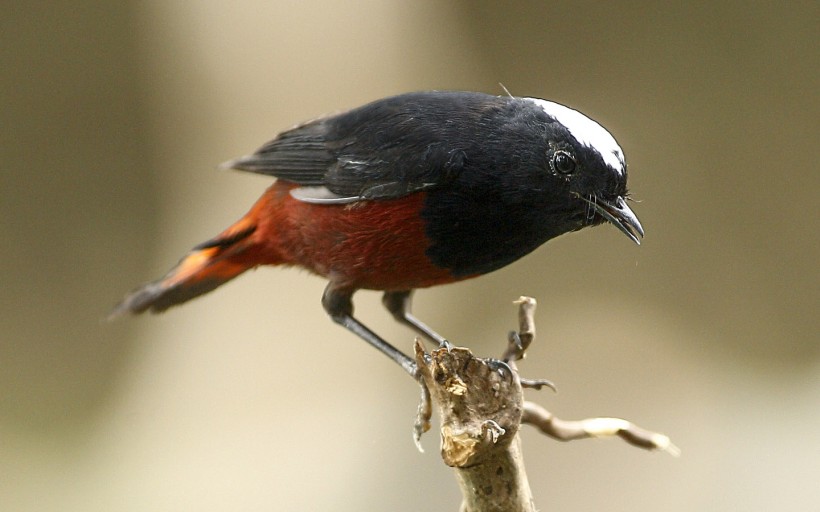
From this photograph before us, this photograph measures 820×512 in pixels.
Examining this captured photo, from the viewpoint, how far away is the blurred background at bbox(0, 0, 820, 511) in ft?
16.5

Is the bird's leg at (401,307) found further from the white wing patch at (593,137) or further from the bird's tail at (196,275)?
the white wing patch at (593,137)

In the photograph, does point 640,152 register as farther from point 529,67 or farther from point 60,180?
point 60,180

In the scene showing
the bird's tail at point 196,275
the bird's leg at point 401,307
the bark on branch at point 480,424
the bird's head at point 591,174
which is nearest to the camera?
the bark on branch at point 480,424

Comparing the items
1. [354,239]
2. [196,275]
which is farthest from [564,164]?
[196,275]

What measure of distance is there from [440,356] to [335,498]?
3410 mm

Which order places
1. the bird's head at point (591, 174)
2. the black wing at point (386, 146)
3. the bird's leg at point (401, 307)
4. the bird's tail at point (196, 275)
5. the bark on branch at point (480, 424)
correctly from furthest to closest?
the bird's leg at point (401, 307)
the bird's tail at point (196, 275)
the black wing at point (386, 146)
the bird's head at point (591, 174)
the bark on branch at point (480, 424)

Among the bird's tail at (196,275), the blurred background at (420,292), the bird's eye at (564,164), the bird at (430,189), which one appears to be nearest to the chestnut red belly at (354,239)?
the bird at (430,189)

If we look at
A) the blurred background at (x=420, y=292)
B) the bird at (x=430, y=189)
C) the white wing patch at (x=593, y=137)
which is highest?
the white wing patch at (x=593, y=137)

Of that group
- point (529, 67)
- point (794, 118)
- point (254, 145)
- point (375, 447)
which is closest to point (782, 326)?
point (794, 118)

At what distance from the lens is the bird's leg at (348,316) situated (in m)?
2.94

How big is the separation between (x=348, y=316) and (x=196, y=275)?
24.8 inches

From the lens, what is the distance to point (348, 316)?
10.2 feet

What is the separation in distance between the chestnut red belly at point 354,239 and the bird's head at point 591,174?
42 cm

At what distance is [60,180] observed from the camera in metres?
5.79
